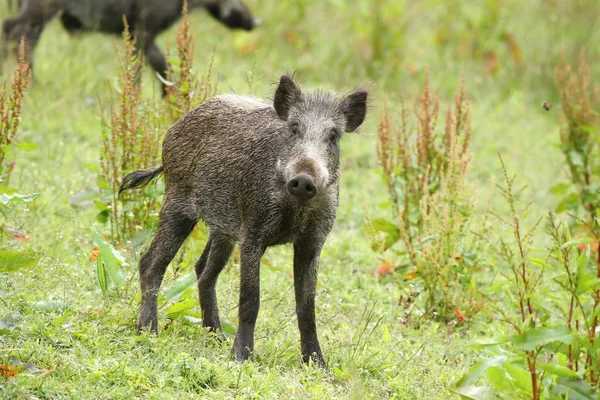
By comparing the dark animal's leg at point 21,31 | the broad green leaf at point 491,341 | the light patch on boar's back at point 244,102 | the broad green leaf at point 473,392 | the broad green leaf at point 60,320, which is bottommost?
the broad green leaf at point 60,320

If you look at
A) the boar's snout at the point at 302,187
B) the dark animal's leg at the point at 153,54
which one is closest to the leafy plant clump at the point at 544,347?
the boar's snout at the point at 302,187

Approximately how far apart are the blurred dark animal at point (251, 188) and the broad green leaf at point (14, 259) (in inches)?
32.3

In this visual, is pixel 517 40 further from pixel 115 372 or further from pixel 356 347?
pixel 115 372

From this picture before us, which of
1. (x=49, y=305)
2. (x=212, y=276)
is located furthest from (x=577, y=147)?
(x=49, y=305)

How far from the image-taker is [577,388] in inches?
142

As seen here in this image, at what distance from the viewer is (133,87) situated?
5.95 m

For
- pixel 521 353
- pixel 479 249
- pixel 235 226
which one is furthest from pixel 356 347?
pixel 479 249

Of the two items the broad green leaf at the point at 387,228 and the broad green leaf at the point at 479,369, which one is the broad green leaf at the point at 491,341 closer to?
the broad green leaf at the point at 479,369

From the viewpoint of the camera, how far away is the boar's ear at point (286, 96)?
4.72 m

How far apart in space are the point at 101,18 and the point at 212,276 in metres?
5.48

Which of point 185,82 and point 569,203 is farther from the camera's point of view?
point 569,203

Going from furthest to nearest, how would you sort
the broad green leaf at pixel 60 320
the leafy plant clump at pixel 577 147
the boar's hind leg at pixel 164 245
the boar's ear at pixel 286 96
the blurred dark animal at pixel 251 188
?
the leafy plant clump at pixel 577 147
the boar's hind leg at pixel 164 245
the boar's ear at pixel 286 96
the blurred dark animal at pixel 251 188
the broad green leaf at pixel 60 320

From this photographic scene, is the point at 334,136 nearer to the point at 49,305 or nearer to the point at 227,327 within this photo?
the point at 227,327

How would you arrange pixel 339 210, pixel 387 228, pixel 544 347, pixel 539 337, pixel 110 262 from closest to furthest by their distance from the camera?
pixel 539 337
pixel 544 347
pixel 110 262
pixel 387 228
pixel 339 210
